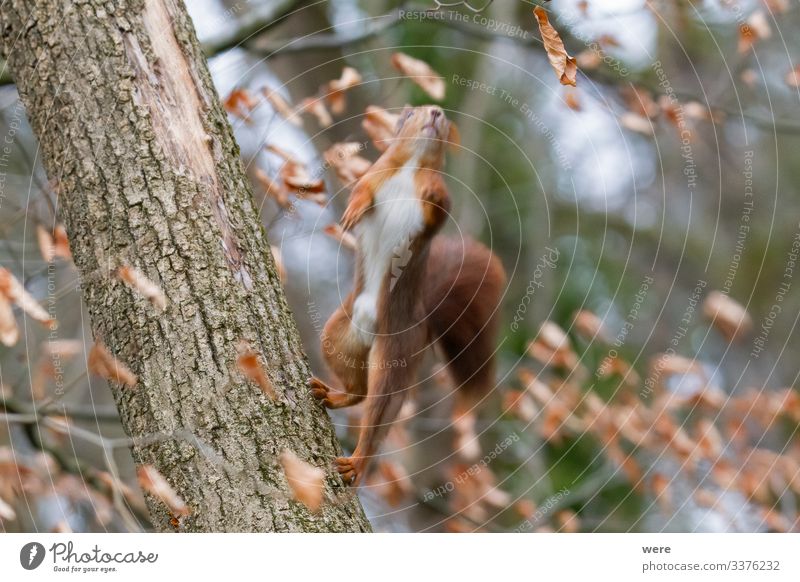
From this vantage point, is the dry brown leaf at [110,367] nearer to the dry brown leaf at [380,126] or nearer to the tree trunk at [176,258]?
the tree trunk at [176,258]

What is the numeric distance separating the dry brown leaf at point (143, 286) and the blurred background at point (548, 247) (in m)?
0.29

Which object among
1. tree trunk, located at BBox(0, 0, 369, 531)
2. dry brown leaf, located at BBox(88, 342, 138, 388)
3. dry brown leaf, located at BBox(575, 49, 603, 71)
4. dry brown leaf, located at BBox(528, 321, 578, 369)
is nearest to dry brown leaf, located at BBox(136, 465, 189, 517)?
tree trunk, located at BBox(0, 0, 369, 531)

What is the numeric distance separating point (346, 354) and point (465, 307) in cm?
36

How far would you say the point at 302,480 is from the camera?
50.0 inches

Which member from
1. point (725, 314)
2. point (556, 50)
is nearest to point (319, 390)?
point (556, 50)

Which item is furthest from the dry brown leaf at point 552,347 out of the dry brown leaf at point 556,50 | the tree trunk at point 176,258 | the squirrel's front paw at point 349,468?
the tree trunk at point 176,258

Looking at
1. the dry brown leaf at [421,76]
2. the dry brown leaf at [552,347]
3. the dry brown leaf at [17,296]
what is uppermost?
the dry brown leaf at [421,76]

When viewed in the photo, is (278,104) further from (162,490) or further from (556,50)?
(162,490)

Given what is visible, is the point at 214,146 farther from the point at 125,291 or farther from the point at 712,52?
the point at 712,52

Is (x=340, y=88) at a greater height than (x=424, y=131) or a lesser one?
greater

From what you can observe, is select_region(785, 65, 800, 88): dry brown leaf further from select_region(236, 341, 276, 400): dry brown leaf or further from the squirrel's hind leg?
select_region(236, 341, 276, 400): dry brown leaf

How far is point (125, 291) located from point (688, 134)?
1.90 meters

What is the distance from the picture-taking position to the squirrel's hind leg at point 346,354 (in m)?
1.57
